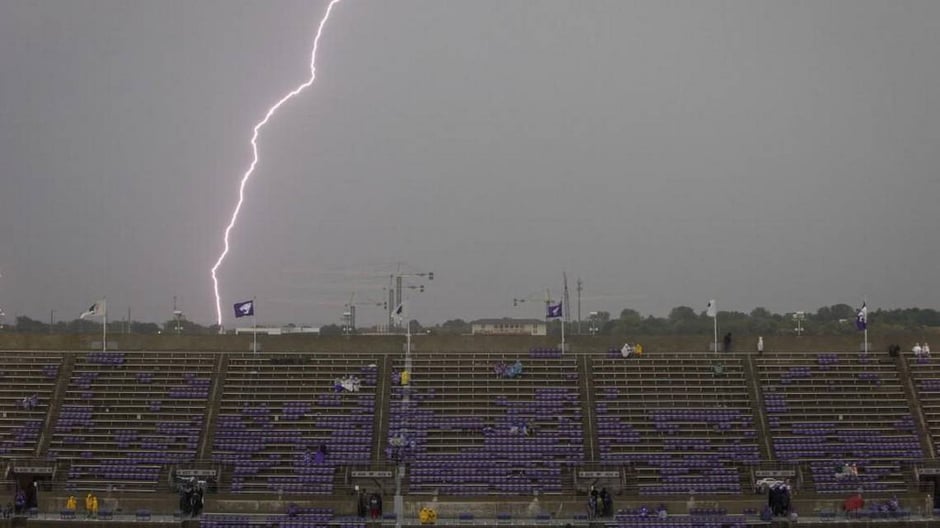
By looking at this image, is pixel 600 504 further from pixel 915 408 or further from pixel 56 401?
pixel 56 401

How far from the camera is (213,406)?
37.7 metres

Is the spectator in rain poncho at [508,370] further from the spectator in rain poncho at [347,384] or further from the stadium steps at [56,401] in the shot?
the stadium steps at [56,401]

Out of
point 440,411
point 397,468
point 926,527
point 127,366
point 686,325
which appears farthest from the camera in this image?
point 686,325

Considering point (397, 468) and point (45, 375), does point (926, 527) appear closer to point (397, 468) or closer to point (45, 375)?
point (397, 468)

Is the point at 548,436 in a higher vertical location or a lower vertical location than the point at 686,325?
lower

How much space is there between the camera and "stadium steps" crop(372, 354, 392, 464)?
3569cm

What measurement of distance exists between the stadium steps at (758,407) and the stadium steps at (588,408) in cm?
544

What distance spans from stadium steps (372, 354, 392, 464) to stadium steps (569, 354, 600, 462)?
265 inches

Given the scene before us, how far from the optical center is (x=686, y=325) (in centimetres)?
8031

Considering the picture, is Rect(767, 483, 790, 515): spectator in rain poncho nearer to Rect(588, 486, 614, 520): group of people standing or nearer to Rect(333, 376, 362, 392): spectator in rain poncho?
Rect(588, 486, 614, 520): group of people standing

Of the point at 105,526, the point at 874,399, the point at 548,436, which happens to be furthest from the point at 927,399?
the point at 105,526

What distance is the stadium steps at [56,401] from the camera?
3603 cm

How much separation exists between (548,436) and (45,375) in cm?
1835

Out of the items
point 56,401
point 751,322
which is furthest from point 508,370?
point 751,322
